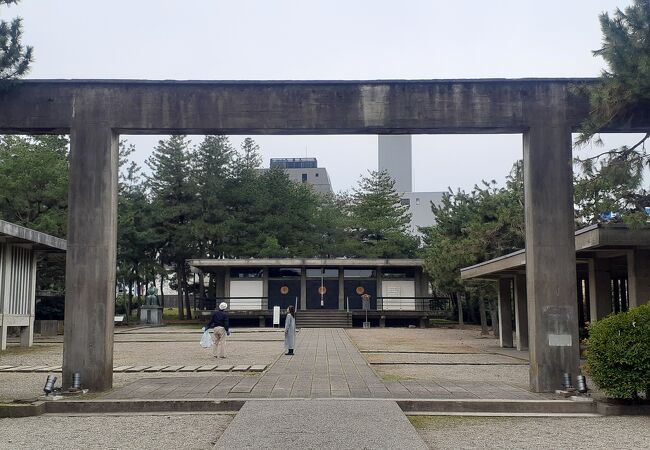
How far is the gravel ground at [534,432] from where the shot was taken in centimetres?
819

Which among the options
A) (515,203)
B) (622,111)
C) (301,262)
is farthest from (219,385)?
(301,262)

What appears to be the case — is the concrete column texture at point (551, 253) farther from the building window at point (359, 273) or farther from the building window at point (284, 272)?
the building window at point (284, 272)

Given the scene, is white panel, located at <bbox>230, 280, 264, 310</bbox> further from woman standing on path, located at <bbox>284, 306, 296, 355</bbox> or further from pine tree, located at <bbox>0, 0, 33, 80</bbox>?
pine tree, located at <bbox>0, 0, 33, 80</bbox>

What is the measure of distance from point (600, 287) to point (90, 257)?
1309cm

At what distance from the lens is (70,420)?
9.82m

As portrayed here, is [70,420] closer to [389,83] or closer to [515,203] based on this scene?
[389,83]

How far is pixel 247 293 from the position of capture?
4541 cm

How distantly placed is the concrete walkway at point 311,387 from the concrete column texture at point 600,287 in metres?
6.74

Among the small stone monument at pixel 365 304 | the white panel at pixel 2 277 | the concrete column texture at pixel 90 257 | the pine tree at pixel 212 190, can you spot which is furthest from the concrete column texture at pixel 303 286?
the concrete column texture at pixel 90 257

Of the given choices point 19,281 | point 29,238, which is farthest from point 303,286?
point 29,238

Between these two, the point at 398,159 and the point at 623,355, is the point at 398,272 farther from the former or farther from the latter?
the point at 398,159

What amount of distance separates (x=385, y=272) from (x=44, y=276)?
20210 mm

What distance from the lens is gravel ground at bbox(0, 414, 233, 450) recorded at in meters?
8.19

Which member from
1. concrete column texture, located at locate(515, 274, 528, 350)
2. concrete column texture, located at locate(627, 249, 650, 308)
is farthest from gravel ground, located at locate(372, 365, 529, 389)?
A: concrete column texture, located at locate(515, 274, 528, 350)
